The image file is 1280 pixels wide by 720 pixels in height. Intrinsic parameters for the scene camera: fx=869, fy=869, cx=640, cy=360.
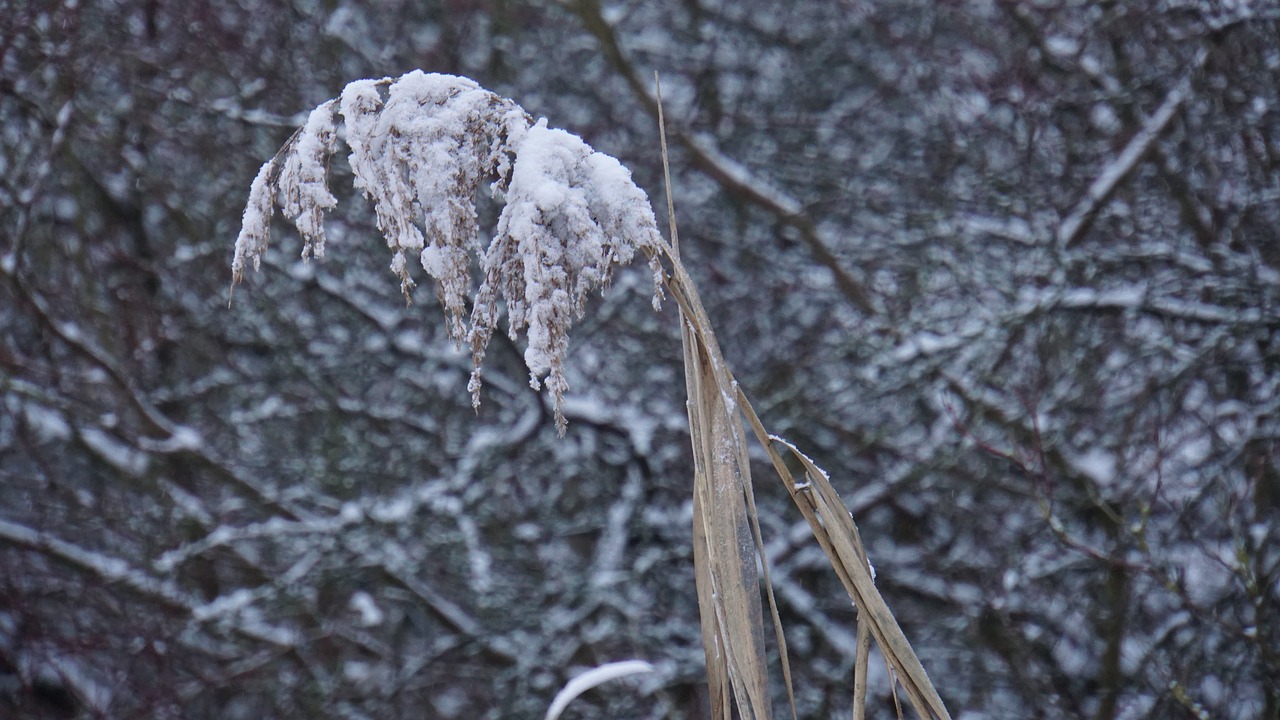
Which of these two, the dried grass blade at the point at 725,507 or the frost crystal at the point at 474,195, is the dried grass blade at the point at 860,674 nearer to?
the dried grass blade at the point at 725,507

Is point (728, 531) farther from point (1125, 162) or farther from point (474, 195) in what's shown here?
point (1125, 162)

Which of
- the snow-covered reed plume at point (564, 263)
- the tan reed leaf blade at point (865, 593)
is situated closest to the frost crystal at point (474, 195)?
the snow-covered reed plume at point (564, 263)

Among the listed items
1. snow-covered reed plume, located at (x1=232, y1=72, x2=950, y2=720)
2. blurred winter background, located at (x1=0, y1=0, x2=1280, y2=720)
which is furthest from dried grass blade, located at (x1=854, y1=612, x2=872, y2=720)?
Answer: blurred winter background, located at (x1=0, y1=0, x2=1280, y2=720)

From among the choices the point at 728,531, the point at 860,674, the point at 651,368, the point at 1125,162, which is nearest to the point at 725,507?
the point at 728,531

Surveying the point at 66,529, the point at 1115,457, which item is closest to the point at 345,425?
the point at 66,529

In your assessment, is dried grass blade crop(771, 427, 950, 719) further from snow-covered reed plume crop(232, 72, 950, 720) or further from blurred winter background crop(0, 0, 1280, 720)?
blurred winter background crop(0, 0, 1280, 720)
